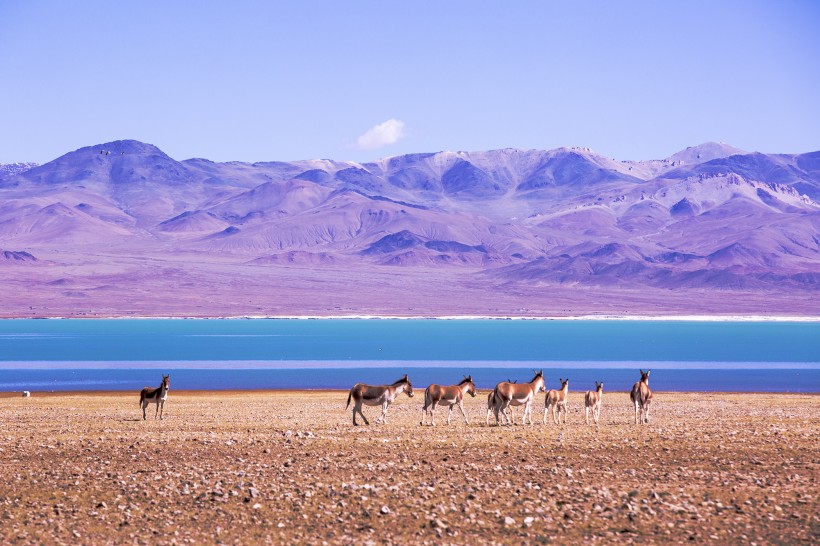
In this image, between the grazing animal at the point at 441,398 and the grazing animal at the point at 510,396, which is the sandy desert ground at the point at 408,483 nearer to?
the grazing animal at the point at 441,398

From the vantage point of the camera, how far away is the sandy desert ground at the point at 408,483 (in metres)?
13.4

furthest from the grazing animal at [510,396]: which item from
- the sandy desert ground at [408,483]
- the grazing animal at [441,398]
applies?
the grazing animal at [441,398]

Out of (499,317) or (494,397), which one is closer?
(494,397)

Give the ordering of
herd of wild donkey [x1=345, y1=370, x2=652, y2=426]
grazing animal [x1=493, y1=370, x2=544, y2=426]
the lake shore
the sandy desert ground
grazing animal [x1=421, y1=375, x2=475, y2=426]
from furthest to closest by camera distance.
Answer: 1. the lake shore
2. grazing animal [x1=421, y1=375, x2=475, y2=426]
3. herd of wild donkey [x1=345, y1=370, x2=652, y2=426]
4. grazing animal [x1=493, y1=370, x2=544, y2=426]
5. the sandy desert ground

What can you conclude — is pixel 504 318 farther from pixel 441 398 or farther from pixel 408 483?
pixel 408 483

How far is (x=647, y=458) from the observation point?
18.8 m

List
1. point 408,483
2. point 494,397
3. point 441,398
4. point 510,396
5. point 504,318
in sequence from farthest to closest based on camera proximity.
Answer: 1. point 504,318
2. point 441,398
3. point 494,397
4. point 510,396
5. point 408,483

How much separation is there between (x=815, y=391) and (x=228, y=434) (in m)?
32.0

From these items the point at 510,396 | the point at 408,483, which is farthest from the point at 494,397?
the point at 408,483

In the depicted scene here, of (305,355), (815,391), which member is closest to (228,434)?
(815,391)

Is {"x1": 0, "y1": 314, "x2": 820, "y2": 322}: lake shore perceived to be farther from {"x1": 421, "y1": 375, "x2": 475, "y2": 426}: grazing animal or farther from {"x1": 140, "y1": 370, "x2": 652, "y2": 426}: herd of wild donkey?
{"x1": 421, "y1": 375, "x2": 475, "y2": 426}: grazing animal

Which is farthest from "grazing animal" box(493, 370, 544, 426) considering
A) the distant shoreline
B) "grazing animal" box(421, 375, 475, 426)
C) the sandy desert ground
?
the distant shoreline

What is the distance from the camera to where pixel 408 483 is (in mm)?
16141

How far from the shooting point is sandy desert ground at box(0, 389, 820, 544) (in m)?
13.4
